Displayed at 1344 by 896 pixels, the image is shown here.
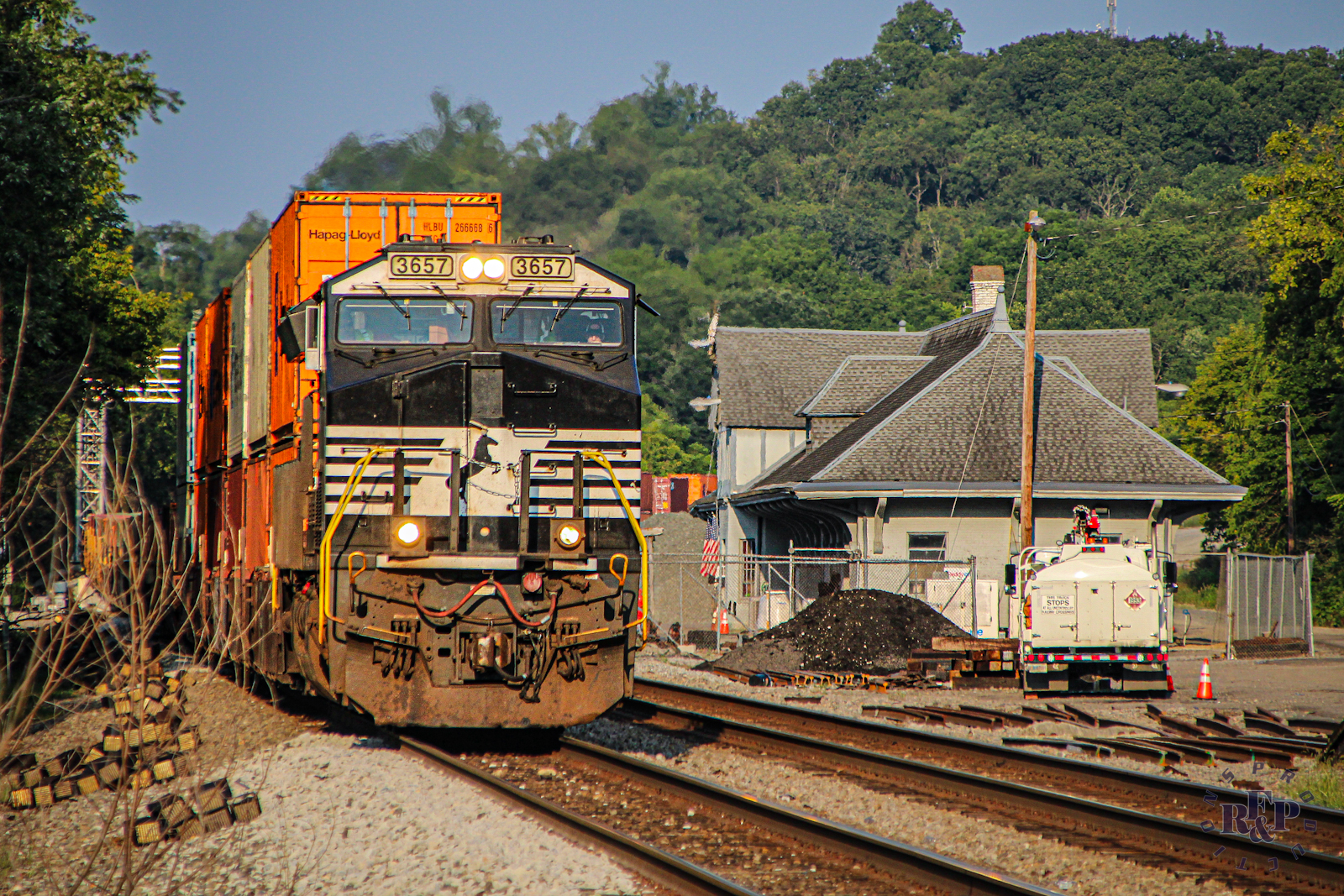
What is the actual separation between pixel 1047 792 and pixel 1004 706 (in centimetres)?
862

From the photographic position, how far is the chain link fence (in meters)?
28.6

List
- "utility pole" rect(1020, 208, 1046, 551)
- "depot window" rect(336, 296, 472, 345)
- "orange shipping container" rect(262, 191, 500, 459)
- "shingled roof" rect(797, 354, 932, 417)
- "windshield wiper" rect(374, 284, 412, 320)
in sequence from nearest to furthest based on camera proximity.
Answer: "depot window" rect(336, 296, 472, 345) → "windshield wiper" rect(374, 284, 412, 320) → "orange shipping container" rect(262, 191, 500, 459) → "utility pole" rect(1020, 208, 1046, 551) → "shingled roof" rect(797, 354, 932, 417)

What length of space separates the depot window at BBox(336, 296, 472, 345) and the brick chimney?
111 ft

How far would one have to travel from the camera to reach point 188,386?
74.0 ft

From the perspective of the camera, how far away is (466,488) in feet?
38.5

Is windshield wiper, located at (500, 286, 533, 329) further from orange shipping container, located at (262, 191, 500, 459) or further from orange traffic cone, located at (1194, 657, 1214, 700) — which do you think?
orange traffic cone, located at (1194, 657, 1214, 700)

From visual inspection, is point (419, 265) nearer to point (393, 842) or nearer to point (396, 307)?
point (396, 307)

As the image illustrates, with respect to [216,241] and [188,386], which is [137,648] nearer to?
[188,386]

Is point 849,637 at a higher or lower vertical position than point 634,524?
lower

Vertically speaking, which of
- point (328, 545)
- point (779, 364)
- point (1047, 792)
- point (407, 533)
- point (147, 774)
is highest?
point (779, 364)

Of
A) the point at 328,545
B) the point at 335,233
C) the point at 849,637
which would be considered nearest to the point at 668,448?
the point at 849,637

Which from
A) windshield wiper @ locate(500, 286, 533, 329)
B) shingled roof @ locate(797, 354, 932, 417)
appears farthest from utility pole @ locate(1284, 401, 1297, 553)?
windshield wiper @ locate(500, 286, 533, 329)

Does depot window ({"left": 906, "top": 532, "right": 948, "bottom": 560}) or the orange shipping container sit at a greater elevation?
the orange shipping container

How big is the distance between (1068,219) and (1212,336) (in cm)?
2721
